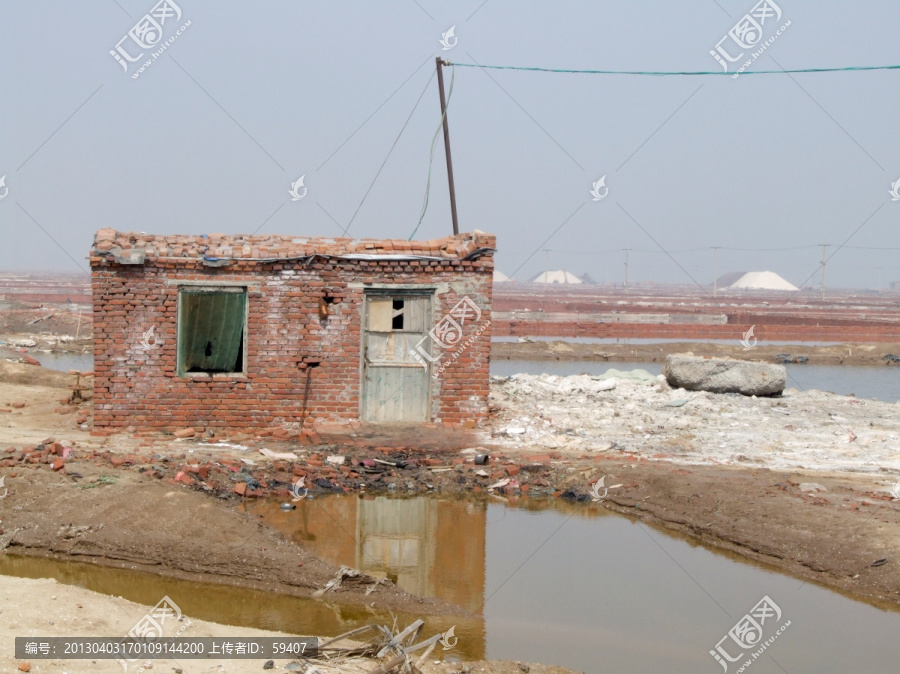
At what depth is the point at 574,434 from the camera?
47.4 feet

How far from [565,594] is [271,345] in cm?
682

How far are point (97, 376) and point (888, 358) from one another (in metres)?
29.5

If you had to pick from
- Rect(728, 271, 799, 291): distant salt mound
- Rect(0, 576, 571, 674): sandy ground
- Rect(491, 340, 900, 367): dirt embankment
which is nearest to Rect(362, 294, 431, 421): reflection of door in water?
Rect(0, 576, 571, 674): sandy ground

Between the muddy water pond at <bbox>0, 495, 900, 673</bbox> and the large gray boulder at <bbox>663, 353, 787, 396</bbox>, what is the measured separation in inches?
321

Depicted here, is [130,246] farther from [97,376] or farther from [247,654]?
[247,654]

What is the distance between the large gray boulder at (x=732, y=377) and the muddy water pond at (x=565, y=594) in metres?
8.15

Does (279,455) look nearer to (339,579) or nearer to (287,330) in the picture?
(287,330)

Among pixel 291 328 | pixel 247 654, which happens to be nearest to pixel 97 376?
pixel 291 328

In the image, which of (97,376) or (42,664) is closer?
(42,664)

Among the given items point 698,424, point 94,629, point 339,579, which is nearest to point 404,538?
point 339,579

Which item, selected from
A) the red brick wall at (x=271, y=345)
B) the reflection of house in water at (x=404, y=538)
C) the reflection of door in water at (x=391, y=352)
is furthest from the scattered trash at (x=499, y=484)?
the reflection of door in water at (x=391, y=352)

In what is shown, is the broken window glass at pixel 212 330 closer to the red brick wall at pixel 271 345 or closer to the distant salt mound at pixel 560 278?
the red brick wall at pixel 271 345

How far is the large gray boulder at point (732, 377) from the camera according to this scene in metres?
18.4

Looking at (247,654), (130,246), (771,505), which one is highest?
(130,246)
